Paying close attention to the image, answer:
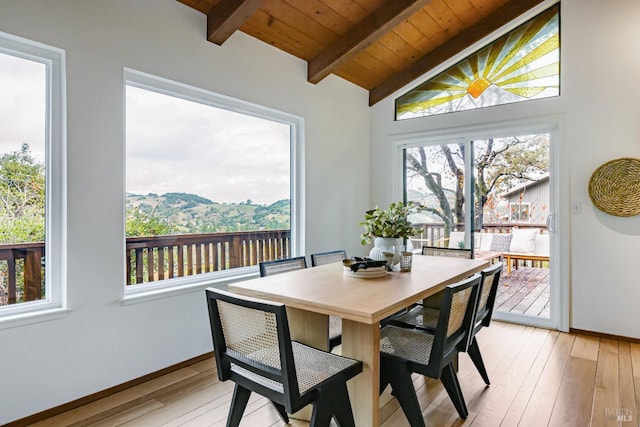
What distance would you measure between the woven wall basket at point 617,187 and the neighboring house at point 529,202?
40 cm

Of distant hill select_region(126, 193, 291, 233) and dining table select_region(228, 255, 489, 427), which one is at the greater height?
distant hill select_region(126, 193, 291, 233)

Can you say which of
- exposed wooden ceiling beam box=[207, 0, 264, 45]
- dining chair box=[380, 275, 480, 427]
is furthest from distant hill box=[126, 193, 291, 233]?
dining chair box=[380, 275, 480, 427]

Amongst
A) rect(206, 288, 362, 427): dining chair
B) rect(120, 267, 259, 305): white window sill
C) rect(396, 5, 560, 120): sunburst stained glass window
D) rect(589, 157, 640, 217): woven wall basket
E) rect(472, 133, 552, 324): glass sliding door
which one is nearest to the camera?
rect(206, 288, 362, 427): dining chair

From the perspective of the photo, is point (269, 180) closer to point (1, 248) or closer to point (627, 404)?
point (1, 248)

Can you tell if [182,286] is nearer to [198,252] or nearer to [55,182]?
[198,252]

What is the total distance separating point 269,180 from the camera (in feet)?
11.8

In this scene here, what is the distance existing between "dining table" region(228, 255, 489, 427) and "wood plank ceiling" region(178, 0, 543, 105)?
1.87 meters

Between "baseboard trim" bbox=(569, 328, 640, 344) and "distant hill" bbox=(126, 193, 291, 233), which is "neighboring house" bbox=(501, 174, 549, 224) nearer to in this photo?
"baseboard trim" bbox=(569, 328, 640, 344)

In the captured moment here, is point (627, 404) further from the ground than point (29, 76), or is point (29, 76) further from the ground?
point (29, 76)

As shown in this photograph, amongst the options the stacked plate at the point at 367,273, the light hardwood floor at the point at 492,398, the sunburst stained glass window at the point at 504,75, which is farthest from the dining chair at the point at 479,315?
the sunburst stained glass window at the point at 504,75

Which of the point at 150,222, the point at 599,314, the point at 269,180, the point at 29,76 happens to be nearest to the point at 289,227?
the point at 269,180

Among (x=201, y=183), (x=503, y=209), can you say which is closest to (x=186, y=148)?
(x=201, y=183)

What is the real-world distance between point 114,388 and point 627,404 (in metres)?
3.10

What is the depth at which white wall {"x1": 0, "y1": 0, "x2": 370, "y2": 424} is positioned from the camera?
2.08 meters
